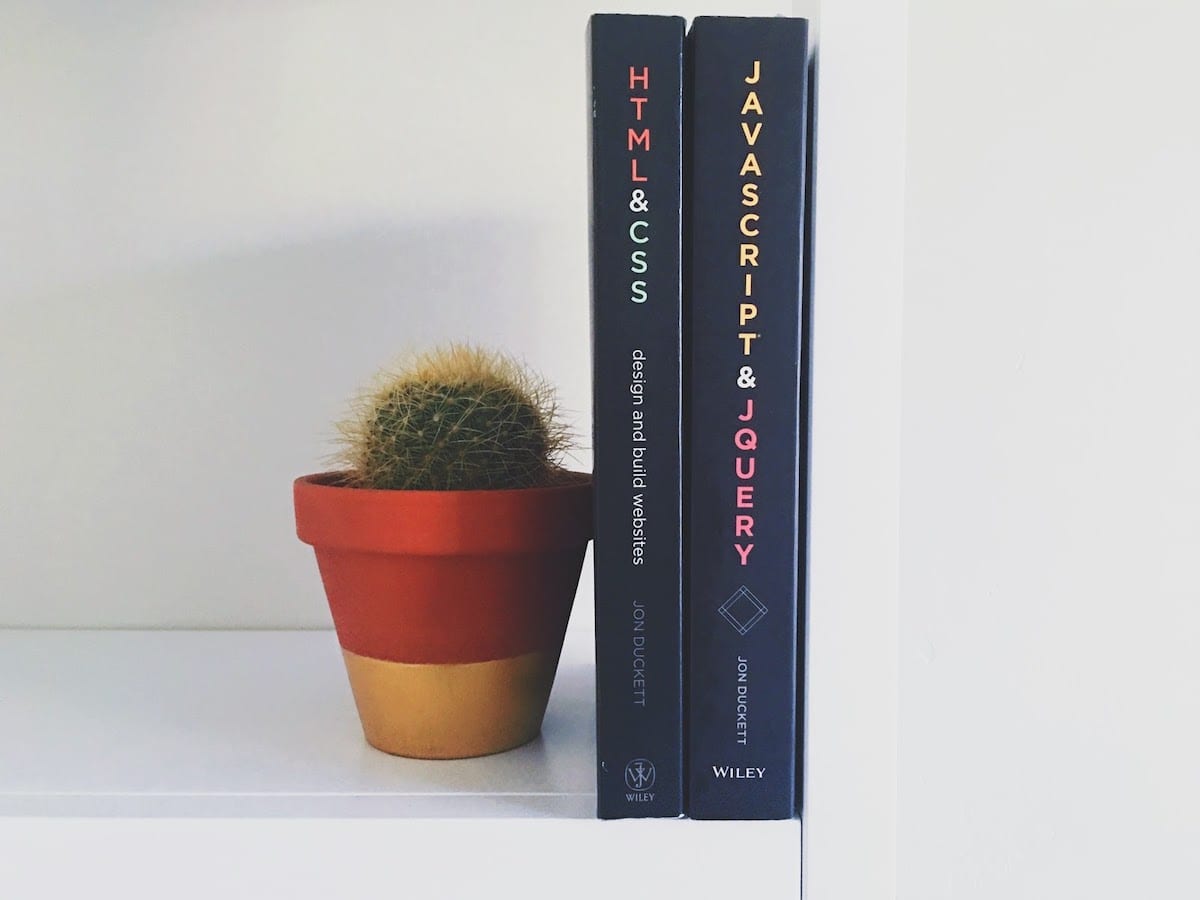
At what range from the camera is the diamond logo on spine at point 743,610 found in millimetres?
426

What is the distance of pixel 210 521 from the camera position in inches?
32.3

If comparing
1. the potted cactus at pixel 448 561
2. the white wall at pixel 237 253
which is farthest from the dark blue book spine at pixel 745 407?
the white wall at pixel 237 253

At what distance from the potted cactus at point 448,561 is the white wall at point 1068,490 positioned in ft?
1.24

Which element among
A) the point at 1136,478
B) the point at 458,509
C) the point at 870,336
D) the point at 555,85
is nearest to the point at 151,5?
the point at 555,85

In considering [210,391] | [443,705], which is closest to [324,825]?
[443,705]

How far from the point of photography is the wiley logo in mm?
432

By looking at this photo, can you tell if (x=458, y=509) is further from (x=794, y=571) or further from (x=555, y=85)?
(x=555, y=85)

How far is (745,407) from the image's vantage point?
0.42 m

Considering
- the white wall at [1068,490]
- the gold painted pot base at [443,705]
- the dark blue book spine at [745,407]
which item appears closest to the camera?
the dark blue book spine at [745,407]

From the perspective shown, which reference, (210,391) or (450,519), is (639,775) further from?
(210,391)

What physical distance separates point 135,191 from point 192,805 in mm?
537

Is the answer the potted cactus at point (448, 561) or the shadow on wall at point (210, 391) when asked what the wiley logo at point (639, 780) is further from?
the shadow on wall at point (210, 391)

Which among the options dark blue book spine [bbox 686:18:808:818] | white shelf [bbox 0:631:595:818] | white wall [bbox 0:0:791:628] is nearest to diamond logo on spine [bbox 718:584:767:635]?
dark blue book spine [bbox 686:18:808:818]

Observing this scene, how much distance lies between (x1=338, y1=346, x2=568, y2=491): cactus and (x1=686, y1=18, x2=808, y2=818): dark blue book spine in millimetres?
136
